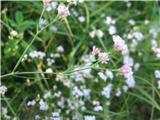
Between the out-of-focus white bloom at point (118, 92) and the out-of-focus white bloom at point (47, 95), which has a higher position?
the out-of-focus white bloom at point (47, 95)

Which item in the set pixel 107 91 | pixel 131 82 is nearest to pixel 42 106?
pixel 107 91

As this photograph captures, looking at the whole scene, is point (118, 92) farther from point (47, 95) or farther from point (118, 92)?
point (47, 95)

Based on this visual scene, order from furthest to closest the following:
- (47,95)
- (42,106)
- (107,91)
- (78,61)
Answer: (78,61) < (107,91) < (47,95) < (42,106)

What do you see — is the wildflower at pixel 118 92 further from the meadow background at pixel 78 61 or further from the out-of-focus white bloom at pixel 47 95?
the out-of-focus white bloom at pixel 47 95

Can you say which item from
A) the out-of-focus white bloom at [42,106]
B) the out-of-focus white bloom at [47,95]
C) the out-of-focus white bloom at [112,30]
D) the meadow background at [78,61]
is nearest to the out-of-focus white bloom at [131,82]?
the meadow background at [78,61]

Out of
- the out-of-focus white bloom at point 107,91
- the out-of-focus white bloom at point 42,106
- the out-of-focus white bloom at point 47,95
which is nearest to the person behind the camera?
the out-of-focus white bloom at point 42,106

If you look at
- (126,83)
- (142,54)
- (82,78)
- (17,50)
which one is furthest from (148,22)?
(17,50)

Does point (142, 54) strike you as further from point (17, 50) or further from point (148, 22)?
point (17, 50)

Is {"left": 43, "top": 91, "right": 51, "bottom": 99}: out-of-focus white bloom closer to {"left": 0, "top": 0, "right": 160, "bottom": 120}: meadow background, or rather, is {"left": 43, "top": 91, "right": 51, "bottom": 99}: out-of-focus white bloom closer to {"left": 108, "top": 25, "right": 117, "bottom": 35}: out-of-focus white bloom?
{"left": 0, "top": 0, "right": 160, "bottom": 120}: meadow background
